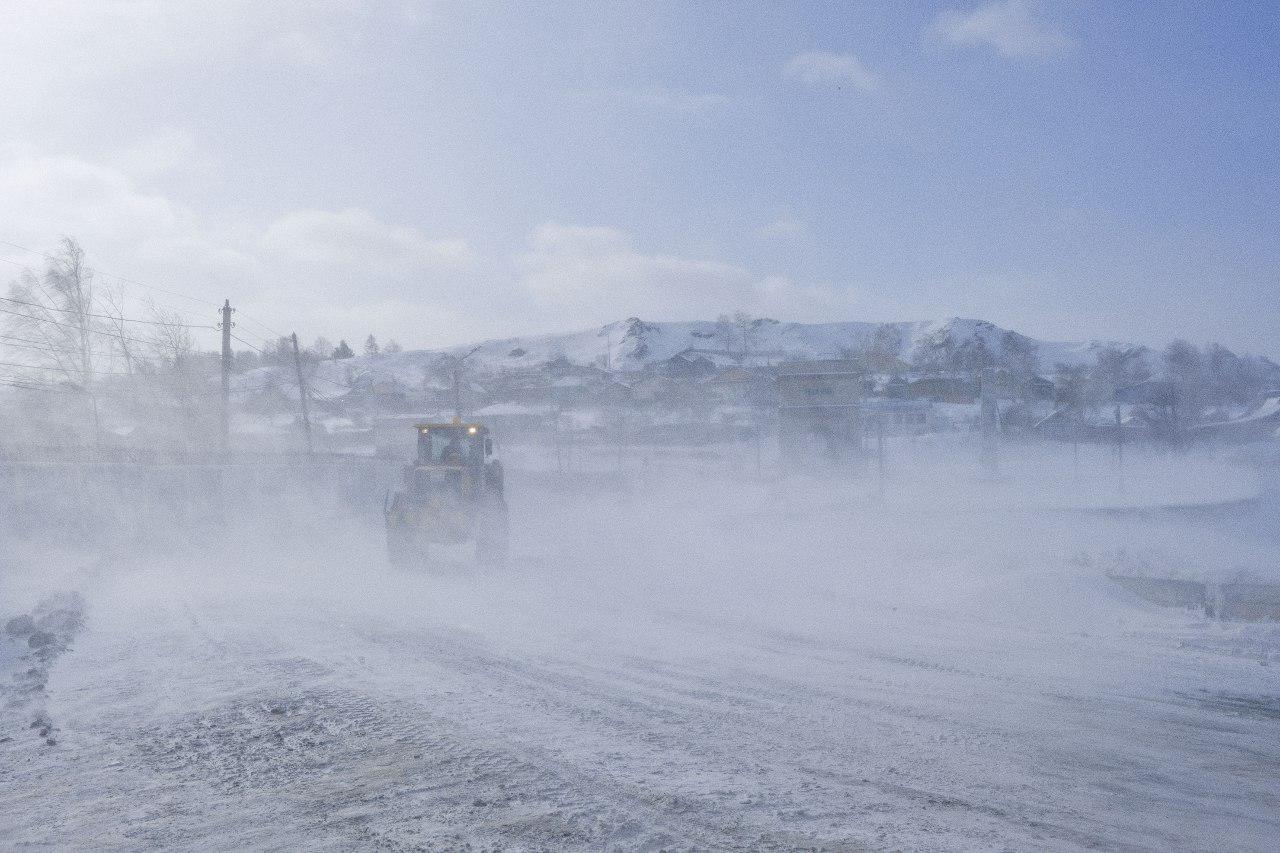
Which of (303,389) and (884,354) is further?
(884,354)

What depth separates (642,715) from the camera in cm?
685

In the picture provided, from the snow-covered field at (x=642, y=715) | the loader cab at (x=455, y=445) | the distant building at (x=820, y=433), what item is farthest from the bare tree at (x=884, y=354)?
the snow-covered field at (x=642, y=715)

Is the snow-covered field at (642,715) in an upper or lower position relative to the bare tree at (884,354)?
lower

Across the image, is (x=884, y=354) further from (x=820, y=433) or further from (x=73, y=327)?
(x=73, y=327)

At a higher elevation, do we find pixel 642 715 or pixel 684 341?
pixel 684 341

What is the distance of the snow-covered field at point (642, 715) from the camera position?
4.84 meters

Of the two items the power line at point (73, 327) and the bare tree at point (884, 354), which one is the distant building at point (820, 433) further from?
the power line at point (73, 327)

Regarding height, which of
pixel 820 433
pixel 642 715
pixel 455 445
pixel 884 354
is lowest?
pixel 642 715

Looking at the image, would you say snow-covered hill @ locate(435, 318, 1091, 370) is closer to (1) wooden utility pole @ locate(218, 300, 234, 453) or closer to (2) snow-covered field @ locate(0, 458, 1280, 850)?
(1) wooden utility pole @ locate(218, 300, 234, 453)

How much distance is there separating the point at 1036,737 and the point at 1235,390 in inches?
1444

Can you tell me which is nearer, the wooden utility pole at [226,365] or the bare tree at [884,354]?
the wooden utility pole at [226,365]

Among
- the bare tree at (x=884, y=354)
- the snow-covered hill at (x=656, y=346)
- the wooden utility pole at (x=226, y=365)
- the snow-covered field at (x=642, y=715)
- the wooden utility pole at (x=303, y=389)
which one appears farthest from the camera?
the snow-covered hill at (x=656, y=346)

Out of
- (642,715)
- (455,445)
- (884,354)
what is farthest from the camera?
(884,354)

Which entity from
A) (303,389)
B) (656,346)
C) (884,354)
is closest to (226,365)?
(303,389)
